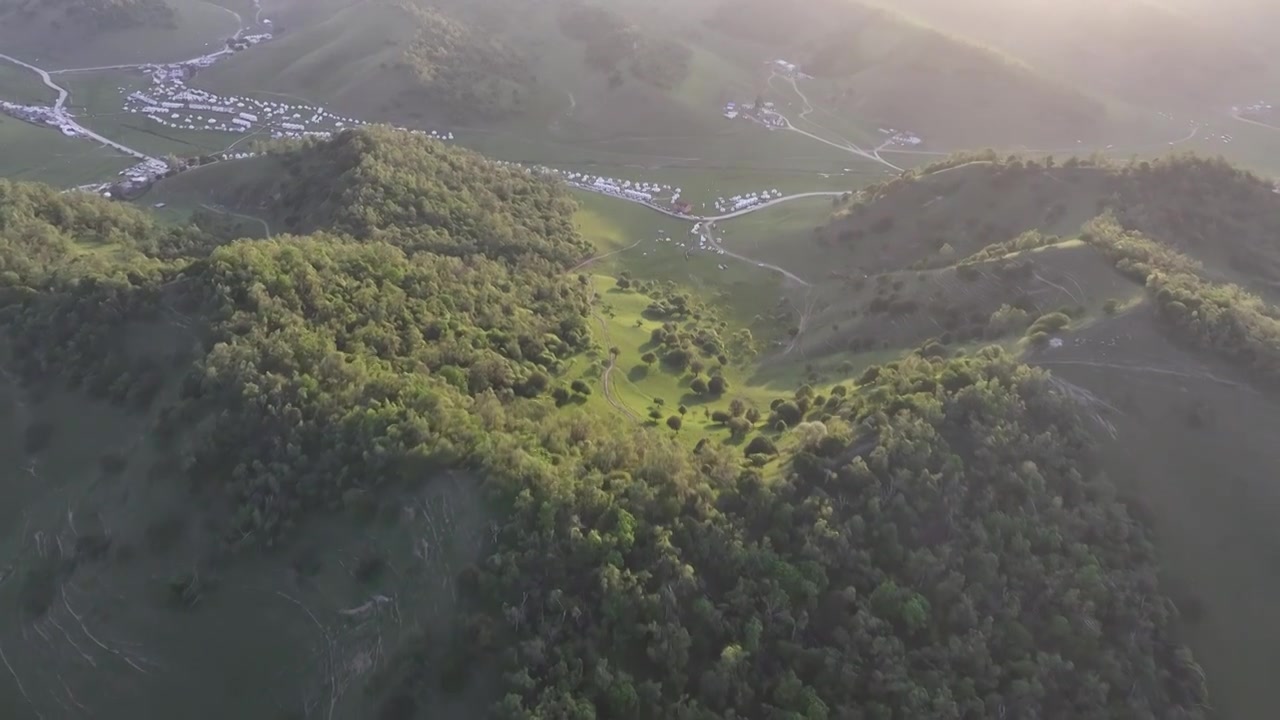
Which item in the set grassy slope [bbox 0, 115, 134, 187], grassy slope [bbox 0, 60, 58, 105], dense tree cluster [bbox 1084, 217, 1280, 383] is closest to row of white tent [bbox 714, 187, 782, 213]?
dense tree cluster [bbox 1084, 217, 1280, 383]

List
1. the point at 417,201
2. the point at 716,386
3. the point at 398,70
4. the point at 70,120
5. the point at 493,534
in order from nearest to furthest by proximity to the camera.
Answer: the point at 493,534 → the point at 716,386 → the point at 417,201 → the point at 70,120 → the point at 398,70

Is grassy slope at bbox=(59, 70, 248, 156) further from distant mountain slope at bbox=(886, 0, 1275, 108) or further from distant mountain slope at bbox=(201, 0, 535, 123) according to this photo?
distant mountain slope at bbox=(886, 0, 1275, 108)

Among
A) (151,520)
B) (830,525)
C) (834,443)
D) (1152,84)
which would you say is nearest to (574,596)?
(830,525)

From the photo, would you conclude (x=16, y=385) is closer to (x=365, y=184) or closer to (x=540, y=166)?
(x=365, y=184)

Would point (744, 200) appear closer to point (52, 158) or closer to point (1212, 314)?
point (1212, 314)

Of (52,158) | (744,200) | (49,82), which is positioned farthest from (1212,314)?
(49,82)

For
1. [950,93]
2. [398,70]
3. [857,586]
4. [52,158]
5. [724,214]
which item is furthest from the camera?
[398,70]
